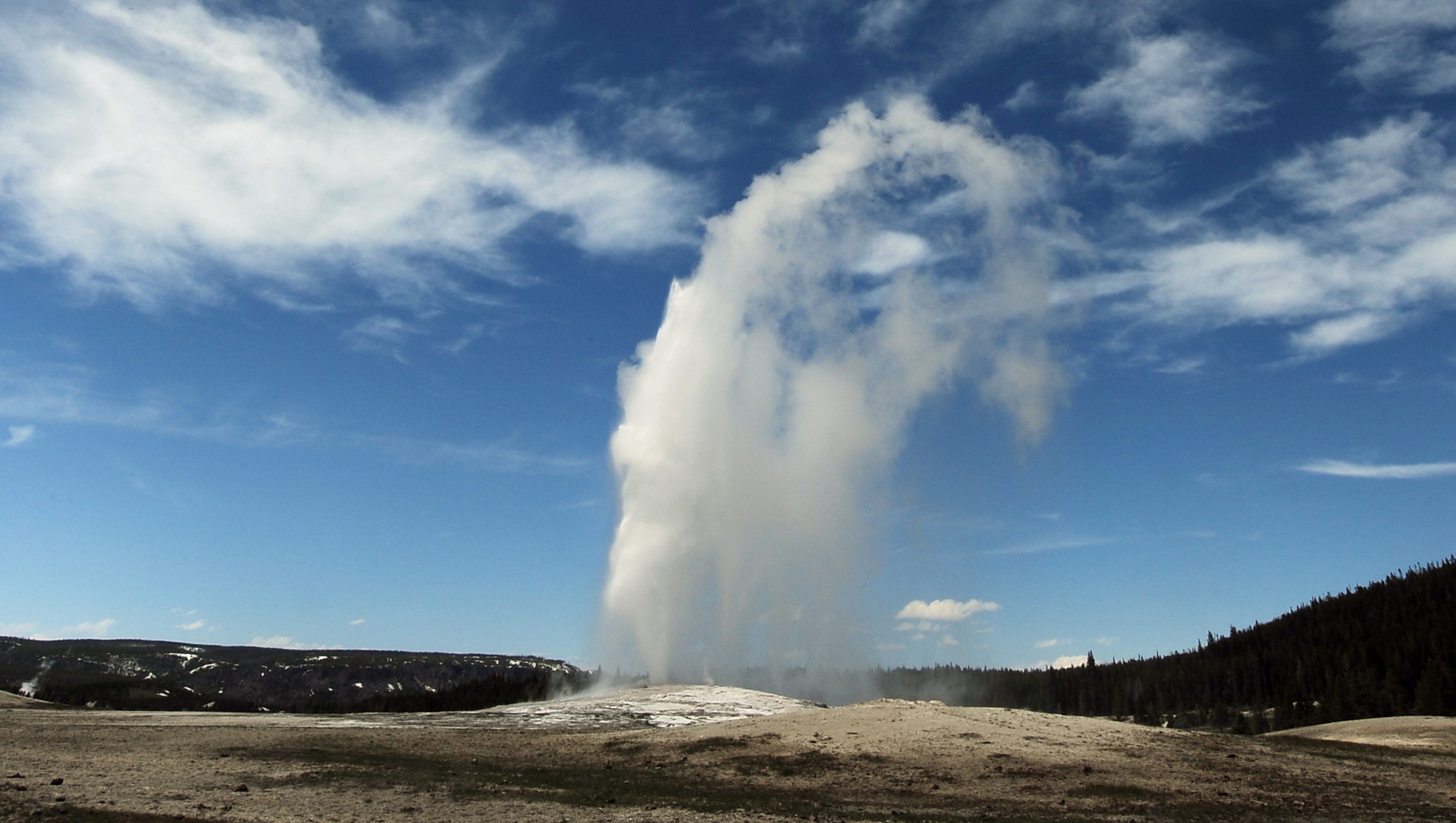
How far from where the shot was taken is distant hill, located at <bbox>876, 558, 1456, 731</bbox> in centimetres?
9631

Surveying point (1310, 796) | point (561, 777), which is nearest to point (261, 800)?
point (561, 777)

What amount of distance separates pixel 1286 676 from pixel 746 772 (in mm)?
120344

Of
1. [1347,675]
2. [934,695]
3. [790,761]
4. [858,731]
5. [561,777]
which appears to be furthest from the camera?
[934,695]

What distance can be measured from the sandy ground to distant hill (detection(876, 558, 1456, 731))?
2420 inches

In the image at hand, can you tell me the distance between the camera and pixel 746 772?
31.1m

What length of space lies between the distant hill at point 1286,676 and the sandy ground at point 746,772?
61.5 m

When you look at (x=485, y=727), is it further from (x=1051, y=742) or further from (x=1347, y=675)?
(x=1347, y=675)

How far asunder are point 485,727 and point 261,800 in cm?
2665

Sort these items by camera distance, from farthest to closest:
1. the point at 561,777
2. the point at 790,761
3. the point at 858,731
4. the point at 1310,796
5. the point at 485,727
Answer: the point at 485,727, the point at 858,731, the point at 790,761, the point at 561,777, the point at 1310,796

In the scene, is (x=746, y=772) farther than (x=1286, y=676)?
No

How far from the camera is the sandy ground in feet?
76.3

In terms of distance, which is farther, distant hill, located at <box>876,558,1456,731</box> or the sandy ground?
distant hill, located at <box>876,558,1456,731</box>

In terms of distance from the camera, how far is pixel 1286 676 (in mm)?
121188

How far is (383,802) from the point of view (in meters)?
24.0
